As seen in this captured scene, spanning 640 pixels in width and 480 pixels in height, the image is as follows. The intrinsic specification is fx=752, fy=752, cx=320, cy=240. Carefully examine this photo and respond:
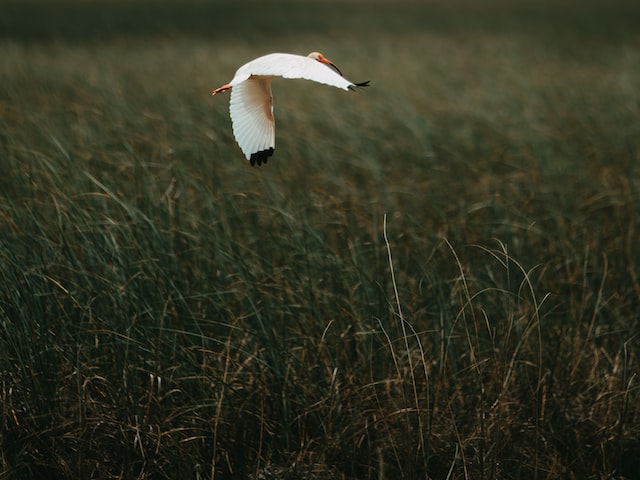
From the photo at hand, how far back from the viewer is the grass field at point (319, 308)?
2055mm

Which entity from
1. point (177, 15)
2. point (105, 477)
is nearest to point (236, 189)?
point (105, 477)

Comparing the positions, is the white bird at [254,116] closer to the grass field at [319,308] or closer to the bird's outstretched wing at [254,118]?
the bird's outstretched wing at [254,118]

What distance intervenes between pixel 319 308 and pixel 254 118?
1619 millimetres

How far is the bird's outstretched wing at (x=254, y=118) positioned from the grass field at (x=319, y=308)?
0.71 m

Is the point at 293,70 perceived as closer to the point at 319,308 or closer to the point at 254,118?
the point at 254,118

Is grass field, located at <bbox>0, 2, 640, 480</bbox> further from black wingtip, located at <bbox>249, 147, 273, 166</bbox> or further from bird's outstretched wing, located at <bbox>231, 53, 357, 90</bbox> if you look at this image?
bird's outstretched wing, located at <bbox>231, 53, 357, 90</bbox>

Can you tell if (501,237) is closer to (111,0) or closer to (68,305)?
(68,305)

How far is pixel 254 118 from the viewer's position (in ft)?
3.12

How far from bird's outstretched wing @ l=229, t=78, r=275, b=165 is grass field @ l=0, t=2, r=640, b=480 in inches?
28.0

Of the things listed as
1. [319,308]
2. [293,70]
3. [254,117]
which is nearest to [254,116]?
[254,117]

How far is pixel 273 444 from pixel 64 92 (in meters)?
4.72

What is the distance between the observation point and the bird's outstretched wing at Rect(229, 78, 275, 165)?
37.1 inches

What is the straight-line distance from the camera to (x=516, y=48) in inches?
399

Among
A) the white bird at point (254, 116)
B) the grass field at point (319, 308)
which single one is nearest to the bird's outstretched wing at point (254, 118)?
the white bird at point (254, 116)
